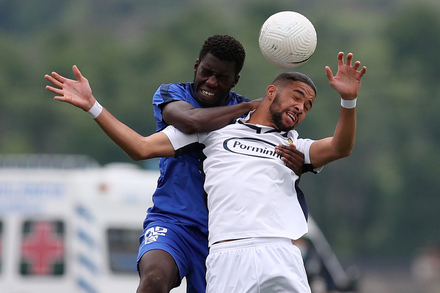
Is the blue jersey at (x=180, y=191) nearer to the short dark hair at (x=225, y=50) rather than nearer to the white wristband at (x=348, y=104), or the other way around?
the short dark hair at (x=225, y=50)

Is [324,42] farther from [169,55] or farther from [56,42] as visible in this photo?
[56,42]

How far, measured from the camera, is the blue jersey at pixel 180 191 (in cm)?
610

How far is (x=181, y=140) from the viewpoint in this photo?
5938 mm

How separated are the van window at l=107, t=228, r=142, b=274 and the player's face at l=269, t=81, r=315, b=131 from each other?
7.30 meters

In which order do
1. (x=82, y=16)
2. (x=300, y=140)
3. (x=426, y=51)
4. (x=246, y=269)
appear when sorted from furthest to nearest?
(x=82, y=16)
(x=426, y=51)
(x=300, y=140)
(x=246, y=269)

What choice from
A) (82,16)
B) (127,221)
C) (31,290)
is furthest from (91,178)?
(82,16)

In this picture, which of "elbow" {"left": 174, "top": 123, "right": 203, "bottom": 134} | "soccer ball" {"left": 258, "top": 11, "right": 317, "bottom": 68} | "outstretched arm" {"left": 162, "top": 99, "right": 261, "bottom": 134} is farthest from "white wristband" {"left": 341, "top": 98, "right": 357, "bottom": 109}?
"elbow" {"left": 174, "top": 123, "right": 203, "bottom": 134}

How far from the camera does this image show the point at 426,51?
243 ft

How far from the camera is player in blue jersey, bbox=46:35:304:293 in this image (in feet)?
19.4

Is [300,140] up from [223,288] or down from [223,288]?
up

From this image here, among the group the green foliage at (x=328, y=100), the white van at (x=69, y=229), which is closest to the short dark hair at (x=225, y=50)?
the white van at (x=69, y=229)

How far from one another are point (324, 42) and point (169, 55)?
53.3 ft

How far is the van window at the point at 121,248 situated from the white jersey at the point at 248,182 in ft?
23.1

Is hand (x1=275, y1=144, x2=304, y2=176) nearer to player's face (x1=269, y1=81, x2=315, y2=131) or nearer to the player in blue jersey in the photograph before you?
the player in blue jersey
